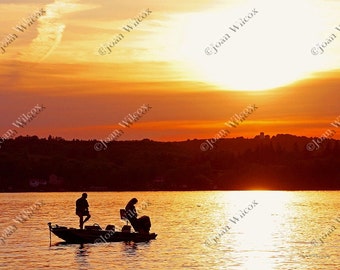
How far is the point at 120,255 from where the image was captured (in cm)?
5197

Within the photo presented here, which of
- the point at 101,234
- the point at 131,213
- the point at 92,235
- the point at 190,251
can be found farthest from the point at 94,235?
the point at 190,251

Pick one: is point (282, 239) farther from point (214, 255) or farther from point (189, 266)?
point (189, 266)

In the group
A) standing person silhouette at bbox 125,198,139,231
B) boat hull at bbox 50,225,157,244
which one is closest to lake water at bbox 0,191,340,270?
boat hull at bbox 50,225,157,244

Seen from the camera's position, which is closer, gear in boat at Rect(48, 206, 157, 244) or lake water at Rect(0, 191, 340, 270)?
lake water at Rect(0, 191, 340, 270)

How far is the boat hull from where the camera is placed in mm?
56438

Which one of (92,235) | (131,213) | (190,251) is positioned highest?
(131,213)

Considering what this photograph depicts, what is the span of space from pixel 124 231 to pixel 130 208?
1.69m

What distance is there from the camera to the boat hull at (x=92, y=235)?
56.4m

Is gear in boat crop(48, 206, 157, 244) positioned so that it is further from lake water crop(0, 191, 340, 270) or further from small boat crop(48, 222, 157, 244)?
lake water crop(0, 191, 340, 270)

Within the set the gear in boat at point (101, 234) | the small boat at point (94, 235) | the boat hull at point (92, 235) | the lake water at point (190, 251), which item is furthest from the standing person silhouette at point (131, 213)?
the lake water at point (190, 251)

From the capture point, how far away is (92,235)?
56812 millimetres

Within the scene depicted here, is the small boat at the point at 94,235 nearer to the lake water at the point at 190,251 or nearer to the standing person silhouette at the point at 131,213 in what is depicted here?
the lake water at the point at 190,251

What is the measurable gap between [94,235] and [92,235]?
0.17m

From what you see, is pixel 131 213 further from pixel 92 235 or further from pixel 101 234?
pixel 92 235
